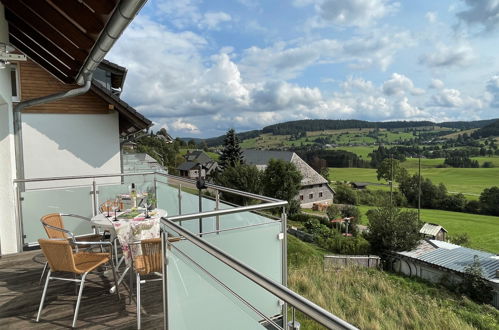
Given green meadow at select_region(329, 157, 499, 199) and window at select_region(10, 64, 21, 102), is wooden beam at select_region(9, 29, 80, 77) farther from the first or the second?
green meadow at select_region(329, 157, 499, 199)

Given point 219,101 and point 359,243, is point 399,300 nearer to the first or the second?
point 359,243

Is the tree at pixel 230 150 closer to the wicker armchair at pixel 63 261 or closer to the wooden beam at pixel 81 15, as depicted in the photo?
the wooden beam at pixel 81 15

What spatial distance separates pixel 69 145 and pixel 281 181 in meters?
29.0

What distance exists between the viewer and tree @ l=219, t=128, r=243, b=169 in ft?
153

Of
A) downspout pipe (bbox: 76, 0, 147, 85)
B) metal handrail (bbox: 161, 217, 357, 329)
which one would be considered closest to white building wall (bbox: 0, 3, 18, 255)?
downspout pipe (bbox: 76, 0, 147, 85)

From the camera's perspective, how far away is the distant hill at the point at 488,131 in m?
81.0

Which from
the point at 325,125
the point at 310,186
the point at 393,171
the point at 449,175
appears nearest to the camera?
the point at 310,186

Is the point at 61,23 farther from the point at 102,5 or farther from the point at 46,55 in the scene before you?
the point at 46,55

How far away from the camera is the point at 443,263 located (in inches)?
925

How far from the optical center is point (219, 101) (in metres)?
30.9

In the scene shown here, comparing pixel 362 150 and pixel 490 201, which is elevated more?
pixel 362 150

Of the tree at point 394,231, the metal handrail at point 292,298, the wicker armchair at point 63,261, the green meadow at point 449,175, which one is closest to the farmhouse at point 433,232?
the tree at point 394,231

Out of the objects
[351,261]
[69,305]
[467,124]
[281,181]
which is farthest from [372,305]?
[467,124]

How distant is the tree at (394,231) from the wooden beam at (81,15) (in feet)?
86.9
